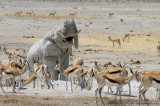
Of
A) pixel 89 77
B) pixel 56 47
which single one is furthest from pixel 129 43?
pixel 89 77

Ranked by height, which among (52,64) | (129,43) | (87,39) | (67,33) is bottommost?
(129,43)

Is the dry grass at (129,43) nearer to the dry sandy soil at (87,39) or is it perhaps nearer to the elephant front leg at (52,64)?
the dry sandy soil at (87,39)

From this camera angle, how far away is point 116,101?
1273 cm

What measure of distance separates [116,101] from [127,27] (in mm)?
28159

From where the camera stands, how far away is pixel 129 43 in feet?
106

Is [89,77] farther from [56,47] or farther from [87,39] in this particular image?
[87,39]

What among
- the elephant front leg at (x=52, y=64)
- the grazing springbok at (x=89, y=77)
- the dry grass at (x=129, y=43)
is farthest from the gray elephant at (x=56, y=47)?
the dry grass at (x=129, y=43)

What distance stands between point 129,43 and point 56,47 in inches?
632

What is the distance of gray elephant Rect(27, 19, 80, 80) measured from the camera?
16.3 m

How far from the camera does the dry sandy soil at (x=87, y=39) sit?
42.9 ft

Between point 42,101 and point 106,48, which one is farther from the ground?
point 42,101

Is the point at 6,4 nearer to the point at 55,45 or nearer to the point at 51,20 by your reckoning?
the point at 51,20

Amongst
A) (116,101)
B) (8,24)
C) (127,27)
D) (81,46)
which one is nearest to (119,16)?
(127,27)

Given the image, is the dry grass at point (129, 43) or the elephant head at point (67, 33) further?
the dry grass at point (129, 43)
